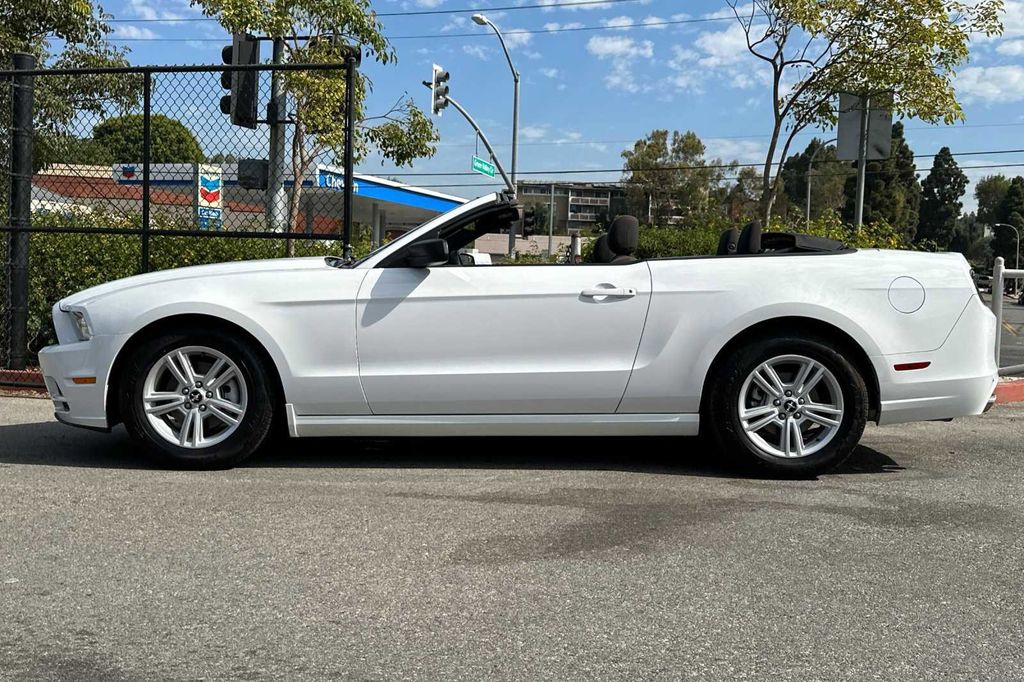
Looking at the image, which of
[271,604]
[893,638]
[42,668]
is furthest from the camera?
[271,604]

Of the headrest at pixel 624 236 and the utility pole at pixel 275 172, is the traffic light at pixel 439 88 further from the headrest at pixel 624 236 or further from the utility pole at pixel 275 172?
the headrest at pixel 624 236

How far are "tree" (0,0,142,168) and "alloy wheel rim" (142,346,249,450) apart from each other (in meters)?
3.92

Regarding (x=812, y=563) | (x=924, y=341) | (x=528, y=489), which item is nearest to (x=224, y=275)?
(x=528, y=489)

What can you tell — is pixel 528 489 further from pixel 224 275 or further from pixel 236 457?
pixel 224 275

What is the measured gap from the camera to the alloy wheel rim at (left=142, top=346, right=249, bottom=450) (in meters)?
5.20

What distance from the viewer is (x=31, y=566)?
3604 millimetres

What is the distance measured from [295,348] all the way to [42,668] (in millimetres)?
2575

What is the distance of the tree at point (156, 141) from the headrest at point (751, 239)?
15.9 feet

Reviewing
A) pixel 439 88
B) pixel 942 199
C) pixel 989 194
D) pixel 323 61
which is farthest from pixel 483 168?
pixel 989 194

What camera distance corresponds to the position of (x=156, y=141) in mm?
8711

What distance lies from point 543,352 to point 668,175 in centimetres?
6857

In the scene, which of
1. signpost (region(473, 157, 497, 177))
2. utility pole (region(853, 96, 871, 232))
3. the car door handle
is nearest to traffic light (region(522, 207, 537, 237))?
the car door handle

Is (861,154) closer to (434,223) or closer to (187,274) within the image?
(434,223)

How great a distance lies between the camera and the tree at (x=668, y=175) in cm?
7138
